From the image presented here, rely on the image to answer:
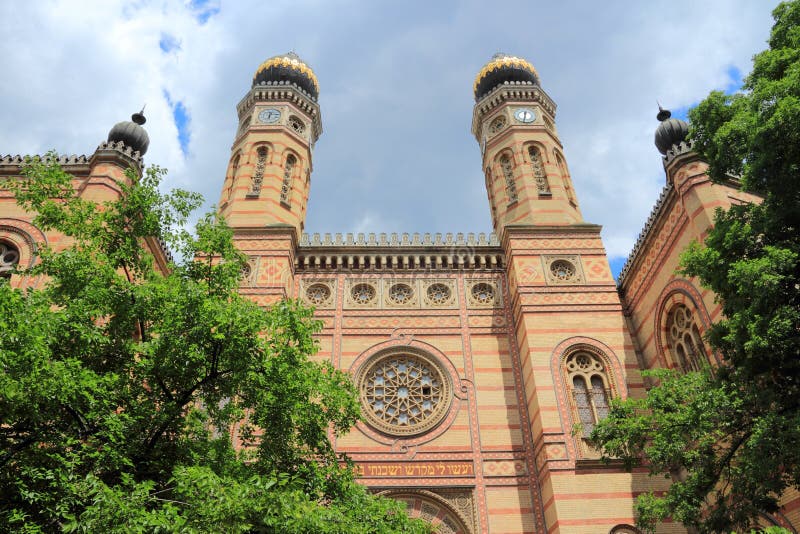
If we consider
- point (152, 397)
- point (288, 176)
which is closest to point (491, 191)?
point (288, 176)

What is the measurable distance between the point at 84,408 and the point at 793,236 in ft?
29.6

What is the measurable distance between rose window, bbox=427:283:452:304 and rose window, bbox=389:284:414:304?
55cm

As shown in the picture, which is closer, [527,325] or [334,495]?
[334,495]

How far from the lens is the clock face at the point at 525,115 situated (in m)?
19.4

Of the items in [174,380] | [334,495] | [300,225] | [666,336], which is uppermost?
[300,225]

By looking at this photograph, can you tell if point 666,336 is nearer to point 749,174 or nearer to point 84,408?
point 749,174

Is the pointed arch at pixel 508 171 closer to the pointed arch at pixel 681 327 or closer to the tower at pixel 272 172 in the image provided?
the pointed arch at pixel 681 327

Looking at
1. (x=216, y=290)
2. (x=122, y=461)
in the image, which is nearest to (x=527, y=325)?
(x=216, y=290)

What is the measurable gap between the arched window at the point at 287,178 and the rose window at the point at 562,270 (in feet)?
27.8

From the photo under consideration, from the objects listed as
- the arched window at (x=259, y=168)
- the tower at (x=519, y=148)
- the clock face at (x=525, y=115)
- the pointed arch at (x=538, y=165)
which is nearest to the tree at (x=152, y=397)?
the arched window at (x=259, y=168)

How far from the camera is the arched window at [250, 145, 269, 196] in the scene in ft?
58.3

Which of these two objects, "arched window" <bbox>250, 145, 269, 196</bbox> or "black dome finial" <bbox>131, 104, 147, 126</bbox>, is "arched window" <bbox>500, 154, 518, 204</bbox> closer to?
"arched window" <bbox>250, 145, 269, 196</bbox>

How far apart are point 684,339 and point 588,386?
242 cm

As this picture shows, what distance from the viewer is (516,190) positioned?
17812 millimetres
